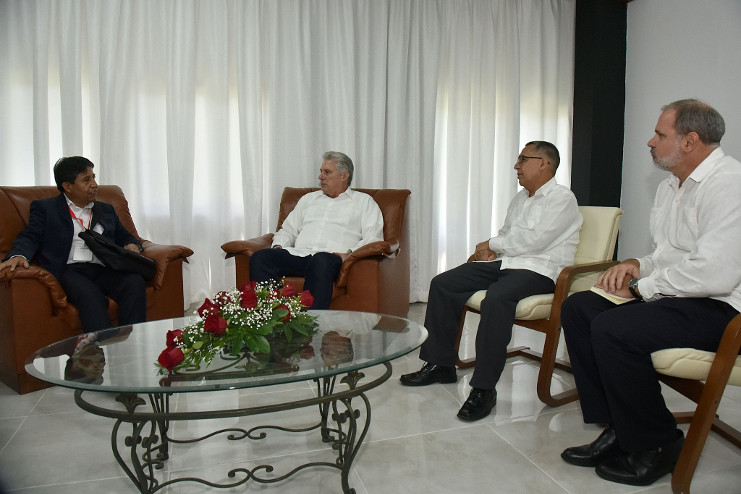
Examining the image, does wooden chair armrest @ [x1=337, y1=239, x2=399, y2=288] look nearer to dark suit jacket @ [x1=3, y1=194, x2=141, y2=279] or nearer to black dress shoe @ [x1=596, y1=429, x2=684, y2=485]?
dark suit jacket @ [x1=3, y1=194, x2=141, y2=279]

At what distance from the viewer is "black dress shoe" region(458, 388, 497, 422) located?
2.39 meters

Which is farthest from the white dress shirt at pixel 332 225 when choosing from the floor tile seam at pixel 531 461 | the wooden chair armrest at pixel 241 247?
the floor tile seam at pixel 531 461

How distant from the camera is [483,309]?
255 cm

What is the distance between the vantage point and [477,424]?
7.75 ft

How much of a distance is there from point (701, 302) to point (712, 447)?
2.10 ft

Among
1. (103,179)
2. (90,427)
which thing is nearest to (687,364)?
(90,427)

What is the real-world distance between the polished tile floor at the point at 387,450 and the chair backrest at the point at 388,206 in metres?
1.41

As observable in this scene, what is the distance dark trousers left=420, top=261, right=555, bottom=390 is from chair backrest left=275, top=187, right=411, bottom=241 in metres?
1.03

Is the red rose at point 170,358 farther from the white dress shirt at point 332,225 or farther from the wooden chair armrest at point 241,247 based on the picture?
the white dress shirt at point 332,225

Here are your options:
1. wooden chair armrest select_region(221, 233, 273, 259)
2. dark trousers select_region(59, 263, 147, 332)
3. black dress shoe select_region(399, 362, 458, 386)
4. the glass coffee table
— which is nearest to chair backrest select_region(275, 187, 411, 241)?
wooden chair armrest select_region(221, 233, 273, 259)

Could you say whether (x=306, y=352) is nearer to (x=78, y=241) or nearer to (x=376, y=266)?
(x=376, y=266)

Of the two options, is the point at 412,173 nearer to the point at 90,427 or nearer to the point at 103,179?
the point at 103,179

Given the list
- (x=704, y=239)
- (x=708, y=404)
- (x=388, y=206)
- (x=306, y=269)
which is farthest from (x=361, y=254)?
→ (x=708, y=404)

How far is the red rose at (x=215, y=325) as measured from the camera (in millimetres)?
1791
